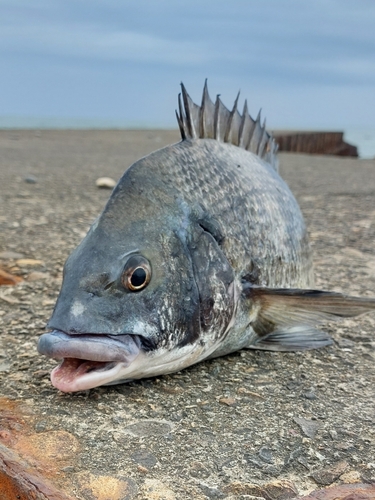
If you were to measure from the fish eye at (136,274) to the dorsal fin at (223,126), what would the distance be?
2.91 feet

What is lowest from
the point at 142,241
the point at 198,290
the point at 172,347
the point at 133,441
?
the point at 133,441

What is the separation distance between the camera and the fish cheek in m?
2.48

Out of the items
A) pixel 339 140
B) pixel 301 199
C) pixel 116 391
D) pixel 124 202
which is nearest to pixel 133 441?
pixel 116 391

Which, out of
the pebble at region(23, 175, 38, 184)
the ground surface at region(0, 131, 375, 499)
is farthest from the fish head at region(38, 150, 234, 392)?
the pebble at region(23, 175, 38, 184)

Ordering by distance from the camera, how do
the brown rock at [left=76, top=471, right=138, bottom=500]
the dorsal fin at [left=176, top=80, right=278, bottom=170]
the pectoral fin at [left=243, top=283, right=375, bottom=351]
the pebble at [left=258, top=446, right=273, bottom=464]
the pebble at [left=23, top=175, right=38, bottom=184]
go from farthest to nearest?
the pebble at [left=23, top=175, right=38, bottom=184], the dorsal fin at [left=176, top=80, right=278, bottom=170], the pectoral fin at [left=243, top=283, right=375, bottom=351], the pebble at [left=258, top=446, right=273, bottom=464], the brown rock at [left=76, top=471, right=138, bottom=500]

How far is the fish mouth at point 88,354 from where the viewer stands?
2.15 meters

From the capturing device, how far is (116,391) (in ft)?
8.14

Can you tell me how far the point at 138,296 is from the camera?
7.55 feet

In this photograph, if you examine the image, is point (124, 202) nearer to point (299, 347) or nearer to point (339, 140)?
point (299, 347)

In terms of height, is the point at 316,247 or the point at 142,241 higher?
the point at 142,241

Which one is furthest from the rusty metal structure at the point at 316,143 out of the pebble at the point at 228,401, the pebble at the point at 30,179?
the pebble at the point at 228,401

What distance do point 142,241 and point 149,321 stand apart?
1.05 ft

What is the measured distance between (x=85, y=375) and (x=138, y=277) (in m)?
0.40

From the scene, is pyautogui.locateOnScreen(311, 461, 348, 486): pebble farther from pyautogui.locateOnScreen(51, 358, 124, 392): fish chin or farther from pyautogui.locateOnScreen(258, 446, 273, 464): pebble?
pyautogui.locateOnScreen(51, 358, 124, 392): fish chin
